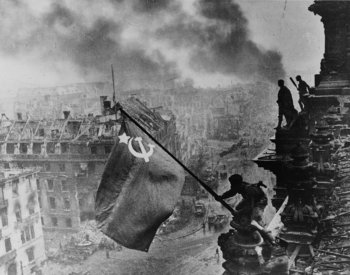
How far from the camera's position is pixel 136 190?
6.40 metres

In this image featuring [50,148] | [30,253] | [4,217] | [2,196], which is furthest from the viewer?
[50,148]

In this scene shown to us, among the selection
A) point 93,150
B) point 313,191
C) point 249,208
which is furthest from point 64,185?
point 249,208

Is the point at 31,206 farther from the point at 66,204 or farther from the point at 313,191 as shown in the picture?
the point at 313,191

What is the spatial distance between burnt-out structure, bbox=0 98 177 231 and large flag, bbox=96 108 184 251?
3360 centimetres

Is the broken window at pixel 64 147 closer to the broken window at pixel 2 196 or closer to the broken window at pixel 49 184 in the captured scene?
the broken window at pixel 49 184

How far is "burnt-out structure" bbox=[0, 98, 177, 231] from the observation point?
40969 mm

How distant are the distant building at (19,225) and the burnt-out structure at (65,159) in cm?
513

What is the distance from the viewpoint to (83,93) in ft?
239

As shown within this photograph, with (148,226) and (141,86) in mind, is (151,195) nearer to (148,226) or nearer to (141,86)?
(148,226)

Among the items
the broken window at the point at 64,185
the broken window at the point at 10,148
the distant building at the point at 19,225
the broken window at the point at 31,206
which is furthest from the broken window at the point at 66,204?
the broken window at the point at 10,148

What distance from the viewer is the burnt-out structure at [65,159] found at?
41.0 m

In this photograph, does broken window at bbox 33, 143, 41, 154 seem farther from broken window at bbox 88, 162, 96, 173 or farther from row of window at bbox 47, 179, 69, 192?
broken window at bbox 88, 162, 96, 173

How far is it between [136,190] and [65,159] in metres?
36.7

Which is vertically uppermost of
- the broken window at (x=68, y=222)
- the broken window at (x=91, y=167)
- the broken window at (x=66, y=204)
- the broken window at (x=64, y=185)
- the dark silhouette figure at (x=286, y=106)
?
the dark silhouette figure at (x=286, y=106)
